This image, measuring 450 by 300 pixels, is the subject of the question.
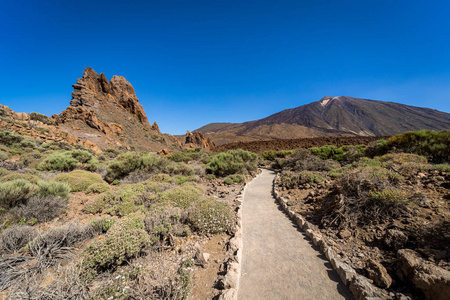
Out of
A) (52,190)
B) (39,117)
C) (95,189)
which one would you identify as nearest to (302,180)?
(95,189)

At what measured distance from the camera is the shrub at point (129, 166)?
8687mm

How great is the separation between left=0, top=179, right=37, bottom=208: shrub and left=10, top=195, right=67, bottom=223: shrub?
0.59 feet

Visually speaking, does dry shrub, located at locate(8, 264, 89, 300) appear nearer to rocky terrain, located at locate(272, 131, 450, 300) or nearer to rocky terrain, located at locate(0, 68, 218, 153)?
rocky terrain, located at locate(272, 131, 450, 300)

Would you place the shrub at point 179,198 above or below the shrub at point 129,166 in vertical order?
below

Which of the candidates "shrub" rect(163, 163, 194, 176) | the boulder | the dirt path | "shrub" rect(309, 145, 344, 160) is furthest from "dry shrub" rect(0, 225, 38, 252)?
"shrub" rect(309, 145, 344, 160)

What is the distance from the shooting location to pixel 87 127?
96.4 feet

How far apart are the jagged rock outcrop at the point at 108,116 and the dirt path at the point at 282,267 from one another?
97.6 feet

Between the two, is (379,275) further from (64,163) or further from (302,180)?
(64,163)

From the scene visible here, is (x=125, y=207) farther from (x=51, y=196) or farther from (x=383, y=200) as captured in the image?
(x=383, y=200)

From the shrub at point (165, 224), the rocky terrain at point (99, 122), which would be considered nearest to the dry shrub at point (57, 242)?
the shrub at point (165, 224)

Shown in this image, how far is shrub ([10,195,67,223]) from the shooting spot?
13.0ft

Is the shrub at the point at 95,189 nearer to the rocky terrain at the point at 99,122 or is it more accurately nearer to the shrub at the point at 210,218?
the shrub at the point at 210,218

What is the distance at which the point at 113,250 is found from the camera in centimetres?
273

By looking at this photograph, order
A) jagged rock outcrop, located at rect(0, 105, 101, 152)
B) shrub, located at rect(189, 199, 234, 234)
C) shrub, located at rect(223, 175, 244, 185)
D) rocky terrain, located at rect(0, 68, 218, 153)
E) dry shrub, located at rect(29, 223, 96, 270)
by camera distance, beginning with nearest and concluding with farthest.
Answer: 1. dry shrub, located at rect(29, 223, 96, 270)
2. shrub, located at rect(189, 199, 234, 234)
3. shrub, located at rect(223, 175, 244, 185)
4. jagged rock outcrop, located at rect(0, 105, 101, 152)
5. rocky terrain, located at rect(0, 68, 218, 153)
